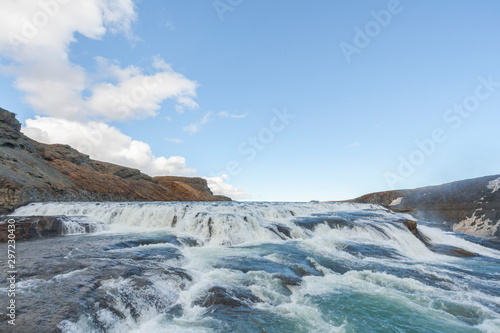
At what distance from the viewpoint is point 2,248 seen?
10.6 meters

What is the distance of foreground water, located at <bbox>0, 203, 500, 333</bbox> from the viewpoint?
5.23 m

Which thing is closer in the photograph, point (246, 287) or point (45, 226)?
point (246, 287)

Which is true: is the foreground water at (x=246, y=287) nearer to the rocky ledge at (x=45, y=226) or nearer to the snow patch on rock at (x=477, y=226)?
the rocky ledge at (x=45, y=226)

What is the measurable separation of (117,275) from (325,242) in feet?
37.7

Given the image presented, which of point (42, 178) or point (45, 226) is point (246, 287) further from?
point (42, 178)

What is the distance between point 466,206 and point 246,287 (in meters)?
28.1

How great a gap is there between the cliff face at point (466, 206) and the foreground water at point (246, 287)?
35.4 feet

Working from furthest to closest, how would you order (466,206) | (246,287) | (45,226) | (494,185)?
(466,206), (494,185), (45,226), (246,287)

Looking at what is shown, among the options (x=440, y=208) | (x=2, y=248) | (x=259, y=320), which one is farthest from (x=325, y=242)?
(x=440, y=208)

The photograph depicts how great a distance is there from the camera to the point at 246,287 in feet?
23.6

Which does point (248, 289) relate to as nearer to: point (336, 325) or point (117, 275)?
point (336, 325)

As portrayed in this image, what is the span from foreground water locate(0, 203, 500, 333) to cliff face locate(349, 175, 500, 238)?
10804 mm

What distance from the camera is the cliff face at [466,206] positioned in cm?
2122

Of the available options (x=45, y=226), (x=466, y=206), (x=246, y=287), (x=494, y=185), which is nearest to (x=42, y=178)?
(x=45, y=226)
